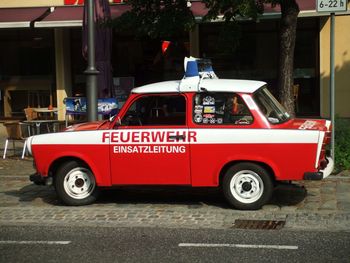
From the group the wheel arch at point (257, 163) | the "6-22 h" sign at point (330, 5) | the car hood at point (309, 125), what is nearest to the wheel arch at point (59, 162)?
the wheel arch at point (257, 163)

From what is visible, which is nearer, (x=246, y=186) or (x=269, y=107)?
(x=246, y=186)

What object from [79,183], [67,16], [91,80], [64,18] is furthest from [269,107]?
[67,16]

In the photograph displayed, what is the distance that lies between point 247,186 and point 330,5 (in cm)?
349

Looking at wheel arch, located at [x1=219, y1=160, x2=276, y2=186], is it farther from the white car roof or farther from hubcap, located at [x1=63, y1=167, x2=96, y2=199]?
hubcap, located at [x1=63, y1=167, x2=96, y2=199]

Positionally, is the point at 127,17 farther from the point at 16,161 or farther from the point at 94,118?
the point at 16,161

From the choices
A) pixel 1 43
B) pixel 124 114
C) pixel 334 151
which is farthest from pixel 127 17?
pixel 1 43

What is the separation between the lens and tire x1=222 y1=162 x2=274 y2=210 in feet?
24.6

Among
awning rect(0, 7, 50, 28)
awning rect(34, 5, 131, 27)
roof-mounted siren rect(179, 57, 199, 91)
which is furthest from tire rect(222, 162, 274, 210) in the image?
awning rect(0, 7, 50, 28)

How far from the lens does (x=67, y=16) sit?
14.6 metres

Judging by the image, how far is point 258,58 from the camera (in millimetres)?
15422

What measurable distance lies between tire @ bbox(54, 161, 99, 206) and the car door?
44cm

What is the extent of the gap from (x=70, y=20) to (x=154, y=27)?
4.47m

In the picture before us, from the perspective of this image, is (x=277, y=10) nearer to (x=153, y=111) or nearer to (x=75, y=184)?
(x=153, y=111)

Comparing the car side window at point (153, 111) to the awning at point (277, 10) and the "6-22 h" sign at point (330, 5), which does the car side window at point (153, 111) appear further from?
the awning at point (277, 10)
